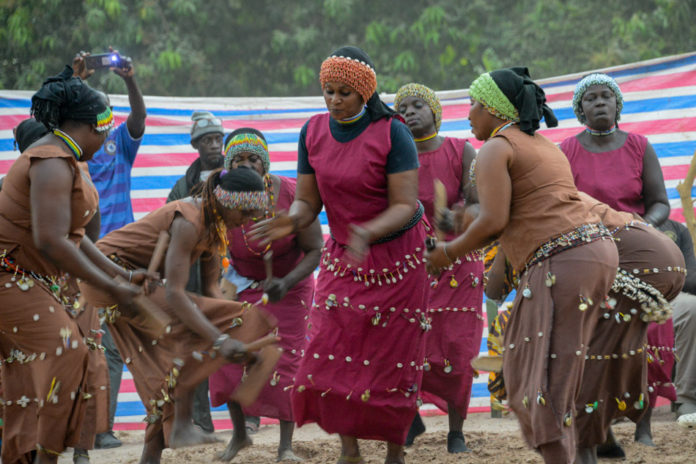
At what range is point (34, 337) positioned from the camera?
3.92 metres

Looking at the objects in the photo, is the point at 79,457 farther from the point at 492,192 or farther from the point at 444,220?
the point at 492,192

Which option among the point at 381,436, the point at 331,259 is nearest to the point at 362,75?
the point at 331,259

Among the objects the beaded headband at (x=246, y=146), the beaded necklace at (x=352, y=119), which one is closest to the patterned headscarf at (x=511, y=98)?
the beaded necklace at (x=352, y=119)

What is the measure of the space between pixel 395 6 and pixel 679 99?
29.4 feet

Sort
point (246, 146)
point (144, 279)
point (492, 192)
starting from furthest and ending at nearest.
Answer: point (246, 146) < point (144, 279) < point (492, 192)

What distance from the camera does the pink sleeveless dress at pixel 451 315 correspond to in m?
5.65

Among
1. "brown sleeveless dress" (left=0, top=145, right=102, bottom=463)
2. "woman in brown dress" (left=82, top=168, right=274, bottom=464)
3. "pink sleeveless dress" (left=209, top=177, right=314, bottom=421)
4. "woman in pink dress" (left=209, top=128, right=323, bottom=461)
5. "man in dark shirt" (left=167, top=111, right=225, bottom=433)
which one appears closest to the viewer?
"brown sleeveless dress" (left=0, top=145, right=102, bottom=463)

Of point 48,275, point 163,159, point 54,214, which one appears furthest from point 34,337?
point 163,159

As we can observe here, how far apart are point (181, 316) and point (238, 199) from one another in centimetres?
72

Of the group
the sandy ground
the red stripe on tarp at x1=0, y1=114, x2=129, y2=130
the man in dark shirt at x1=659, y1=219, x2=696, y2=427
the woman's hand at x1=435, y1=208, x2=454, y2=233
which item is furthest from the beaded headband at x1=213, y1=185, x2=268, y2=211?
the man in dark shirt at x1=659, y1=219, x2=696, y2=427

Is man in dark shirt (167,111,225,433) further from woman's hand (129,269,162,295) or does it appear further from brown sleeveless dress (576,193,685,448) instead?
brown sleeveless dress (576,193,685,448)

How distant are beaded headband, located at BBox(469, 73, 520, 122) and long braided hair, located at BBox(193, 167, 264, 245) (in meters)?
1.45

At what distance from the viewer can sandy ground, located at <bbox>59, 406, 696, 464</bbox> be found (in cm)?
523

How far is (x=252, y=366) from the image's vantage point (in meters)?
4.72
